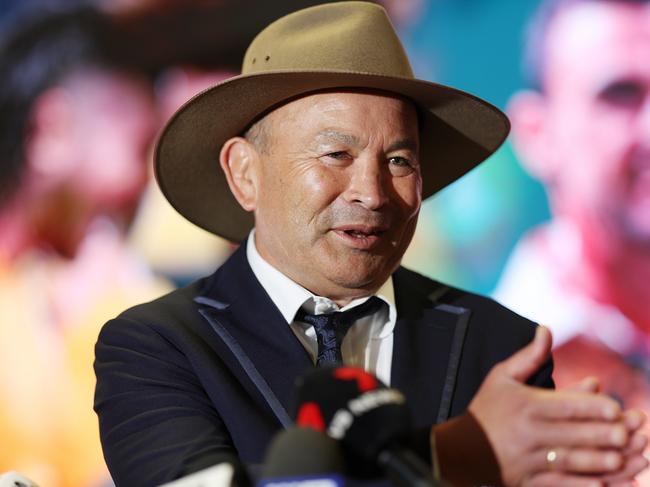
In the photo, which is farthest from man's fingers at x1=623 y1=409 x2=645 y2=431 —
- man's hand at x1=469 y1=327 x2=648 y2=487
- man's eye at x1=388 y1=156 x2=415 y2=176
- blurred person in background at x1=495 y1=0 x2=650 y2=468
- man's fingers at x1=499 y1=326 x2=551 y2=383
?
blurred person in background at x1=495 y1=0 x2=650 y2=468

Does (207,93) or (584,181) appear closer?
(207,93)

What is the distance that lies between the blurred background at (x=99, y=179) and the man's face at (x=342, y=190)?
4.65ft

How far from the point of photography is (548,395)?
1.29m

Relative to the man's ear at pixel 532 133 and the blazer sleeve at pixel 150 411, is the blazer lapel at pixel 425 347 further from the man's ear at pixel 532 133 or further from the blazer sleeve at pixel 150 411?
the man's ear at pixel 532 133

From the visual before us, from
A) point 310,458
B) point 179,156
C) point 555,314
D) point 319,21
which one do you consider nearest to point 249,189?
point 179,156

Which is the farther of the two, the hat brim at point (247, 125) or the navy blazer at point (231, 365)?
the hat brim at point (247, 125)

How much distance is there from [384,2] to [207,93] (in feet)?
5.06

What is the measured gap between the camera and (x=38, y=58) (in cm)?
380

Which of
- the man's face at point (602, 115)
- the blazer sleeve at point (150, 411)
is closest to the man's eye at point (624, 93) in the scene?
the man's face at point (602, 115)

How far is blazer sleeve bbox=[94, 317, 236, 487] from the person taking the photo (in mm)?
1623

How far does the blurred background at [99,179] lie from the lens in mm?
3453

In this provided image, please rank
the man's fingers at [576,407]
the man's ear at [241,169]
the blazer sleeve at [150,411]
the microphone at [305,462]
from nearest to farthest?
the microphone at [305,462]
the man's fingers at [576,407]
the blazer sleeve at [150,411]
the man's ear at [241,169]

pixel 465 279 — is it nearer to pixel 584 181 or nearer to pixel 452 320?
pixel 584 181

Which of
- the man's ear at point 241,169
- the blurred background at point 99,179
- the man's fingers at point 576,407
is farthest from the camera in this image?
the blurred background at point 99,179
